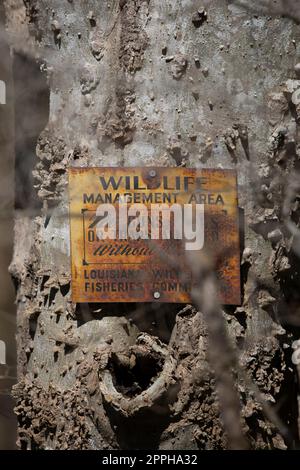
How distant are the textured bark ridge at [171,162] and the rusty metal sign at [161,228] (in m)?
0.03

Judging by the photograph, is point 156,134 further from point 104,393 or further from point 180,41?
point 104,393

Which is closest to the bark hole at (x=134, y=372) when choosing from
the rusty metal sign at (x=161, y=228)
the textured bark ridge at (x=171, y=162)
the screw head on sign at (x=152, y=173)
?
the textured bark ridge at (x=171, y=162)

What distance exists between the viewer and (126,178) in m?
1.72

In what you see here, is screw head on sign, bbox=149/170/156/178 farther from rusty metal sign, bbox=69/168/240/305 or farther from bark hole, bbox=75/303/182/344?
bark hole, bbox=75/303/182/344

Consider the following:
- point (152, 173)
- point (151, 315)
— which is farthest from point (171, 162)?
point (151, 315)

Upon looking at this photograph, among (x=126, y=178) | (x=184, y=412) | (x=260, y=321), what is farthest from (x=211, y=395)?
(x=126, y=178)

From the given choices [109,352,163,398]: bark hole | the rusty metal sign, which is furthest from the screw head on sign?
[109,352,163,398]: bark hole

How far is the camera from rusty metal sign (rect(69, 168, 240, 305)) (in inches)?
67.7

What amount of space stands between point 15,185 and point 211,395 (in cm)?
81

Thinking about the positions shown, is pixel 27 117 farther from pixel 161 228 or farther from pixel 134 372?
pixel 134 372

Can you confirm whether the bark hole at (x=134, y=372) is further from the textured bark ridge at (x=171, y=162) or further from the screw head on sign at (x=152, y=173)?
the screw head on sign at (x=152, y=173)

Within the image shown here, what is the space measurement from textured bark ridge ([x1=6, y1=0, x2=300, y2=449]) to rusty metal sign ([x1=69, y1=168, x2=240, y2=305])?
0.03 metres

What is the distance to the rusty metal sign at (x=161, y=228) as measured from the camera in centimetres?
172

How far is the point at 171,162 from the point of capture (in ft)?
5.66
